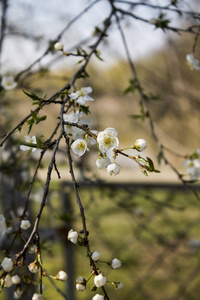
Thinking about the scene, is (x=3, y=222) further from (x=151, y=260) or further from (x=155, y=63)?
(x=155, y=63)

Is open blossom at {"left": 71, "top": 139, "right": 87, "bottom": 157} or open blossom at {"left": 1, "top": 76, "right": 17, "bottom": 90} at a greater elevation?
open blossom at {"left": 1, "top": 76, "right": 17, "bottom": 90}

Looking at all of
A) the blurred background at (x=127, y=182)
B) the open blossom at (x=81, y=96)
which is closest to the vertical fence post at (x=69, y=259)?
the blurred background at (x=127, y=182)

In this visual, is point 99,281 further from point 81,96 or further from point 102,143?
point 81,96

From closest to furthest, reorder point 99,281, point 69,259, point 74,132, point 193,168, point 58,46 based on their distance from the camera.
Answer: point 99,281 → point 74,132 → point 58,46 → point 193,168 → point 69,259

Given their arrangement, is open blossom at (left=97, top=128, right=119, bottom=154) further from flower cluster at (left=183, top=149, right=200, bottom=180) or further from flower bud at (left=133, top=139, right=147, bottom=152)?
flower cluster at (left=183, top=149, right=200, bottom=180)

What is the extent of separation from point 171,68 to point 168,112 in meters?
0.73

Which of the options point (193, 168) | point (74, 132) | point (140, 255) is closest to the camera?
point (74, 132)

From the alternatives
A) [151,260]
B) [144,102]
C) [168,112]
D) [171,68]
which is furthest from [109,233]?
[144,102]

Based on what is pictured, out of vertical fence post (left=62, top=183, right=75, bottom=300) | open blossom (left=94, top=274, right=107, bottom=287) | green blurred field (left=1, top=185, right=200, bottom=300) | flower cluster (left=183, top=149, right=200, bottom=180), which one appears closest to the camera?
open blossom (left=94, top=274, right=107, bottom=287)

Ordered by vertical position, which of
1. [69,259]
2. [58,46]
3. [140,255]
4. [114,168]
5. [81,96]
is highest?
[58,46]

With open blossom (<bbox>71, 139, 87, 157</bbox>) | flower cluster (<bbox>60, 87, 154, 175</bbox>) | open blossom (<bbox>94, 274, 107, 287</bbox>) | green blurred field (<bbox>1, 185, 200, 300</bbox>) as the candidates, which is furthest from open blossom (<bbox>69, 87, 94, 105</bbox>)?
green blurred field (<bbox>1, 185, 200, 300</bbox>)

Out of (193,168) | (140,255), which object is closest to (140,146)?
(193,168)

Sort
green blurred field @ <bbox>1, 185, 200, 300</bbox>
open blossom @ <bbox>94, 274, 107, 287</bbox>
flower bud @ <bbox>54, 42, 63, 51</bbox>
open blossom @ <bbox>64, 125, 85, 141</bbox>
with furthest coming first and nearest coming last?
green blurred field @ <bbox>1, 185, 200, 300</bbox> < flower bud @ <bbox>54, 42, 63, 51</bbox> < open blossom @ <bbox>64, 125, 85, 141</bbox> < open blossom @ <bbox>94, 274, 107, 287</bbox>

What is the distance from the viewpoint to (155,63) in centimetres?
408
